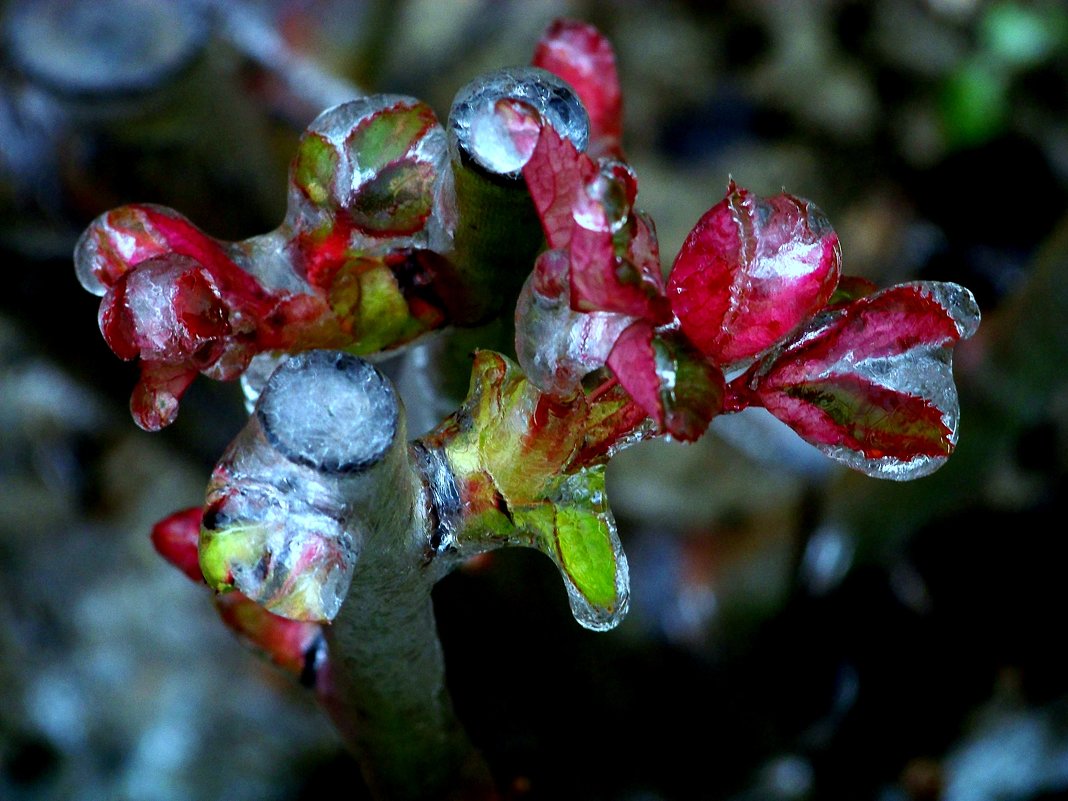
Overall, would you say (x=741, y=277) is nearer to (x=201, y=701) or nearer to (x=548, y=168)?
(x=548, y=168)

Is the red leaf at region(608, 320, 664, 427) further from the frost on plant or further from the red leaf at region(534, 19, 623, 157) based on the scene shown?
the red leaf at region(534, 19, 623, 157)

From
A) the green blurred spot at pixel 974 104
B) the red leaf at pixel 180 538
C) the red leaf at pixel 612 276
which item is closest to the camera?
the red leaf at pixel 612 276

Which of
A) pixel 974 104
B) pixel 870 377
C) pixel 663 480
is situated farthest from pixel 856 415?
pixel 974 104

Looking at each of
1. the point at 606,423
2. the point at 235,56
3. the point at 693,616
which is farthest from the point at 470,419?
the point at 235,56

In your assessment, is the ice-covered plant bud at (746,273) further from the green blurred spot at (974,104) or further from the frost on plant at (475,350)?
the green blurred spot at (974,104)

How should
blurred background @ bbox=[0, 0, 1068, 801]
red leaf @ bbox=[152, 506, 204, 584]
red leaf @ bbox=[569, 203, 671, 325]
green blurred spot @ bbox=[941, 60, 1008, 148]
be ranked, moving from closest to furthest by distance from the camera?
1. red leaf @ bbox=[569, 203, 671, 325]
2. red leaf @ bbox=[152, 506, 204, 584]
3. blurred background @ bbox=[0, 0, 1068, 801]
4. green blurred spot @ bbox=[941, 60, 1008, 148]

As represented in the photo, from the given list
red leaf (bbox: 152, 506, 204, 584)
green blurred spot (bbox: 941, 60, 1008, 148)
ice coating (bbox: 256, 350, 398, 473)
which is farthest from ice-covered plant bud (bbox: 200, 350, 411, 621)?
green blurred spot (bbox: 941, 60, 1008, 148)

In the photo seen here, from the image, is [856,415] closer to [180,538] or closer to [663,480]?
[180,538]

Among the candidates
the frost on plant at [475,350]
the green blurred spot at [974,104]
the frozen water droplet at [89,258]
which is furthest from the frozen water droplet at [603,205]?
the green blurred spot at [974,104]
